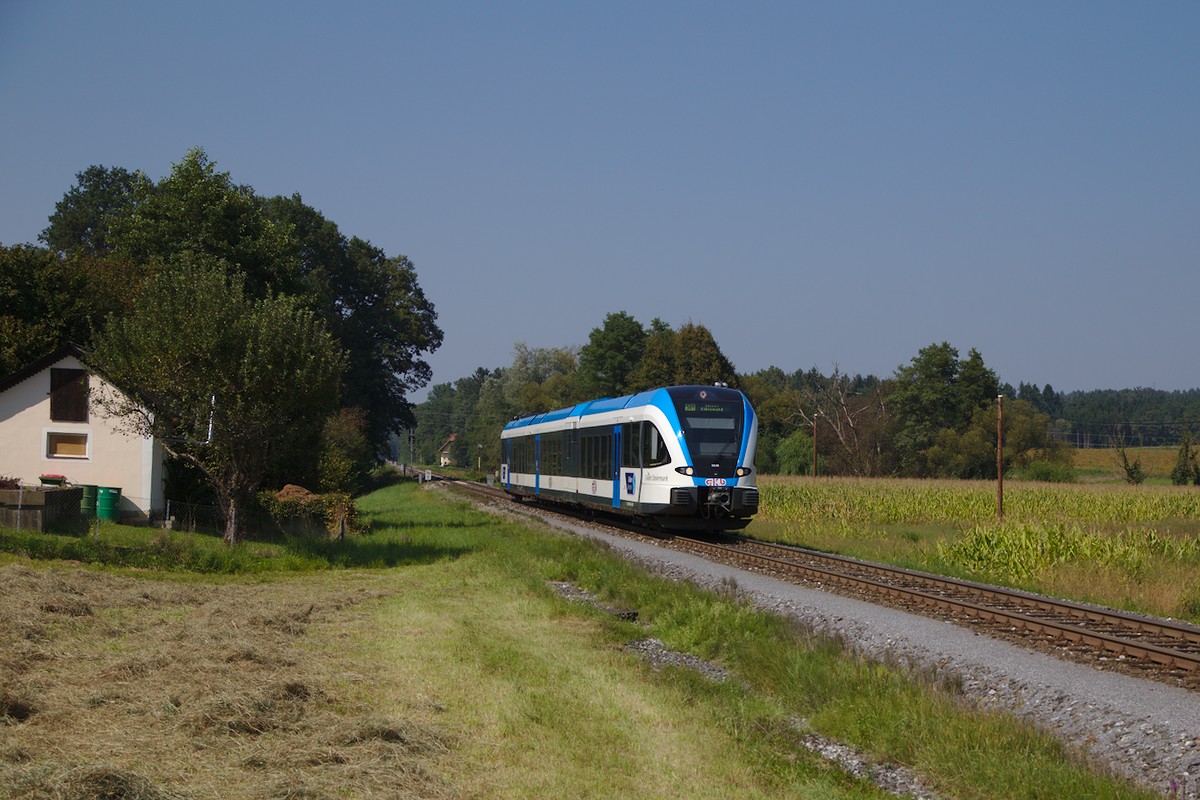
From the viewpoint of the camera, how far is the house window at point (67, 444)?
30.0m

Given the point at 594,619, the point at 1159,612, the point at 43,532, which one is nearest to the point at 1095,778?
the point at 594,619

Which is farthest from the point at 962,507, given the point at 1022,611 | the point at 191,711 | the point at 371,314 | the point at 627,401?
the point at 371,314

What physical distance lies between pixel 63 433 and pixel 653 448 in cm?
1692

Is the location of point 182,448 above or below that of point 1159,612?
above

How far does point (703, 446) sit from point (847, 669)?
14504mm

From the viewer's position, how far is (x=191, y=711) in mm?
8359

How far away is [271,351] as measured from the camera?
22359 millimetres

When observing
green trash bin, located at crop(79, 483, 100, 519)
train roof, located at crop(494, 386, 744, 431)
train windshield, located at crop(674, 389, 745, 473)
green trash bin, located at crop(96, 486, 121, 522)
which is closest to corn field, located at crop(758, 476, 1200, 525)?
train roof, located at crop(494, 386, 744, 431)

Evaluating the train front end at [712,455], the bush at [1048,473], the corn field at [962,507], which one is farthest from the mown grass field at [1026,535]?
the bush at [1048,473]

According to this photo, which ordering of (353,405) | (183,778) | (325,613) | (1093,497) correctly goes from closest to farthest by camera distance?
(183,778)
(325,613)
(1093,497)
(353,405)

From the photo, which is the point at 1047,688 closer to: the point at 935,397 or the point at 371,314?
the point at 371,314

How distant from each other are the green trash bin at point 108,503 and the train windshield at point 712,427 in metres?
15.1

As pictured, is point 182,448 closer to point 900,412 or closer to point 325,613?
point 325,613

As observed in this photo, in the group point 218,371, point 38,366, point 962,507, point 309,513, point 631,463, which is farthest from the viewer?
point 962,507
